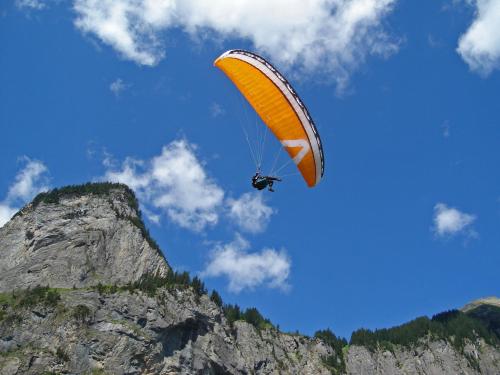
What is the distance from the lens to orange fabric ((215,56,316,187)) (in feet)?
113

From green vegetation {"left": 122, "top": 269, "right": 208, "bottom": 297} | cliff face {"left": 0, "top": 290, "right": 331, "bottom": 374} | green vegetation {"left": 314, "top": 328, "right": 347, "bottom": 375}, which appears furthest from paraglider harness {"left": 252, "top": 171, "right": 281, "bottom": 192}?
green vegetation {"left": 314, "top": 328, "right": 347, "bottom": 375}

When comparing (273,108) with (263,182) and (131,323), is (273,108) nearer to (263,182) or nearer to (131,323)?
(263,182)

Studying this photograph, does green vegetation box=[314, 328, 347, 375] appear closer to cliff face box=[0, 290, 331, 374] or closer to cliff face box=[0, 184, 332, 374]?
cliff face box=[0, 184, 332, 374]

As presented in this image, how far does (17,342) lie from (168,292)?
28.6 meters

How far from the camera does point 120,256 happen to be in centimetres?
11956

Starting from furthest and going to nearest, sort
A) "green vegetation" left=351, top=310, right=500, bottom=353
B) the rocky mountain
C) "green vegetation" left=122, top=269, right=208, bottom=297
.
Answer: "green vegetation" left=351, top=310, right=500, bottom=353
"green vegetation" left=122, top=269, right=208, bottom=297
the rocky mountain

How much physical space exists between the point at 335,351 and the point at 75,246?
70711mm

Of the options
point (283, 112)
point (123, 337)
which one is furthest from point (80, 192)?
point (283, 112)

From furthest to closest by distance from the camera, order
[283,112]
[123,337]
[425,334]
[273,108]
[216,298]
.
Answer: [425,334], [216,298], [123,337], [273,108], [283,112]

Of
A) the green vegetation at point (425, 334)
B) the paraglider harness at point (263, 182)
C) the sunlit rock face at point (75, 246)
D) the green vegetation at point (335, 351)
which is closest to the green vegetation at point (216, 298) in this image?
the sunlit rock face at point (75, 246)

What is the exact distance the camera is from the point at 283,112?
3459 centimetres

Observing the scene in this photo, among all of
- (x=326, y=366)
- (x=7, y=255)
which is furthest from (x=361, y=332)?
(x=7, y=255)

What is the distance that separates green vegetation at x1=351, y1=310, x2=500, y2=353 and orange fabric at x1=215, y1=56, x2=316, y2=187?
392ft

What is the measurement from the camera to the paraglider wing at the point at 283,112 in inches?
1351
